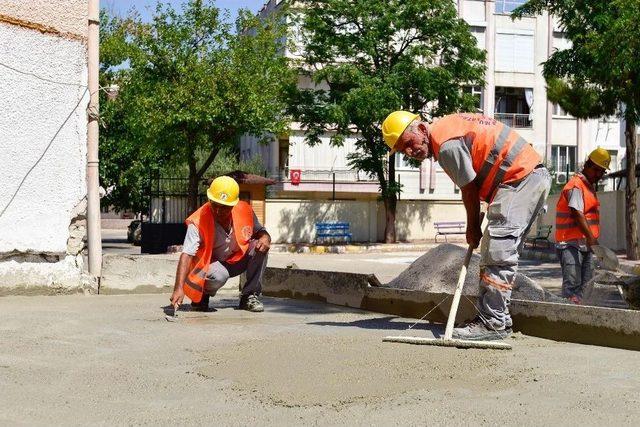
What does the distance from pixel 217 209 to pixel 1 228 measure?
2.68 m

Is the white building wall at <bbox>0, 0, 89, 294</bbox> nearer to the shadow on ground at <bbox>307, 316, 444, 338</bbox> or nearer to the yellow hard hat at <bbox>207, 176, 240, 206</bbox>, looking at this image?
the yellow hard hat at <bbox>207, 176, 240, 206</bbox>

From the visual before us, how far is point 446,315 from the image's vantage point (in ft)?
23.4

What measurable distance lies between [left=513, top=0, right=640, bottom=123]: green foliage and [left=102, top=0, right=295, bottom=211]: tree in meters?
10.00

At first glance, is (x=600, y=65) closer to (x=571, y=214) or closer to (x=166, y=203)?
(x=571, y=214)

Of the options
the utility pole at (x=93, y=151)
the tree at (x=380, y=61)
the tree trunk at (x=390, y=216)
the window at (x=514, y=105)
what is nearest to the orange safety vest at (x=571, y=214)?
the utility pole at (x=93, y=151)

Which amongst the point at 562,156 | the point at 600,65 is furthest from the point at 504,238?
the point at 562,156

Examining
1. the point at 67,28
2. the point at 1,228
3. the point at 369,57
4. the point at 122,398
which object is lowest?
the point at 122,398

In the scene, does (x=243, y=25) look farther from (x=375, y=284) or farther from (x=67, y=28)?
(x=375, y=284)

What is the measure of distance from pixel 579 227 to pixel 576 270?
1.35 ft

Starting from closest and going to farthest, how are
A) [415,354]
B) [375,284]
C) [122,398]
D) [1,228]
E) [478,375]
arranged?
[122,398]
[478,375]
[415,354]
[375,284]
[1,228]

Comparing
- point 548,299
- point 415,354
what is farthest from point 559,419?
point 548,299

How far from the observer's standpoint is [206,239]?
26.2ft

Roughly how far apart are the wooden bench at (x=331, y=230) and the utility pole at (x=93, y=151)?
77.3 feet

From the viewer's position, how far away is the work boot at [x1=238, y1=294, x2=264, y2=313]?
8.44 meters
